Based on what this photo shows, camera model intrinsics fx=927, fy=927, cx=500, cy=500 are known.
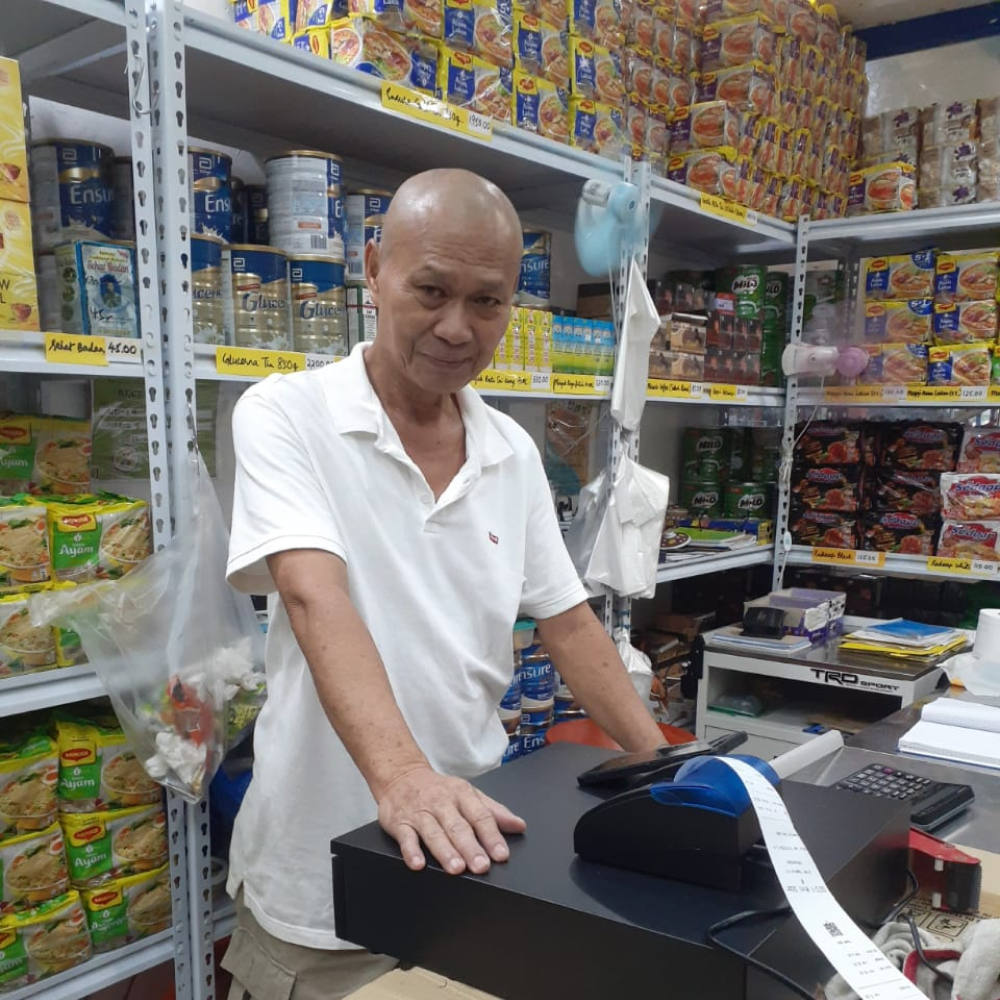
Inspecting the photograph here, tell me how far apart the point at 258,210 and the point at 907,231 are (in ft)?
6.97

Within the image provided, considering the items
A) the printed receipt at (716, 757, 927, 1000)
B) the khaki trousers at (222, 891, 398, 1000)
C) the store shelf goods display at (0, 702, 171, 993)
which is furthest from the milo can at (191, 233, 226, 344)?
the printed receipt at (716, 757, 927, 1000)

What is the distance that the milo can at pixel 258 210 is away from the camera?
1.81m

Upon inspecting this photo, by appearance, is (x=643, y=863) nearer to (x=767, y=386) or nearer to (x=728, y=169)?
(x=728, y=169)

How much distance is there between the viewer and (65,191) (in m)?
1.51

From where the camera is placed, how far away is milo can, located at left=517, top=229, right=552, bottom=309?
2211 mm

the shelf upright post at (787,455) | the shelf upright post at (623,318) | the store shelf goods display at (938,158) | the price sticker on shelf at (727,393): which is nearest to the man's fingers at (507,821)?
the shelf upright post at (623,318)

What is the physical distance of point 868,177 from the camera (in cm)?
313

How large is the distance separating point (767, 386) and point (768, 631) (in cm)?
95

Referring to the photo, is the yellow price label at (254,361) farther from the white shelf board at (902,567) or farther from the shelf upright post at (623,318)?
the white shelf board at (902,567)

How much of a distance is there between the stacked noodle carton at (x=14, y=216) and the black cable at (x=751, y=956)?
48.8 inches

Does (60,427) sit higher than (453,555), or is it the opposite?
(60,427)

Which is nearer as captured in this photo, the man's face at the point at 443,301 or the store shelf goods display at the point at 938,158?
the man's face at the point at 443,301

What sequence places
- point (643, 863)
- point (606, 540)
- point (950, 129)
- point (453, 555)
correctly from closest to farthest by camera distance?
point (643, 863) → point (453, 555) → point (606, 540) → point (950, 129)

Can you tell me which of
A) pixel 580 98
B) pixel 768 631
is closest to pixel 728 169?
pixel 580 98
